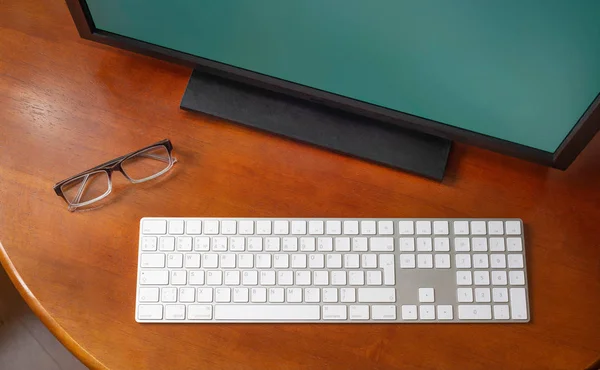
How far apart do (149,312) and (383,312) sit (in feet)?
0.92

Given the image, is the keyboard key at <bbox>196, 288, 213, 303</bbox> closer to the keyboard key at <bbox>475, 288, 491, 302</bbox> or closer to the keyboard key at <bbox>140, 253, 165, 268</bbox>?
the keyboard key at <bbox>140, 253, 165, 268</bbox>

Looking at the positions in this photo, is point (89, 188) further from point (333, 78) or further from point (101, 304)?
point (333, 78)

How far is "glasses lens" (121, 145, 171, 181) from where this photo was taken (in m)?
0.84

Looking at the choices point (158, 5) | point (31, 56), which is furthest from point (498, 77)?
point (31, 56)

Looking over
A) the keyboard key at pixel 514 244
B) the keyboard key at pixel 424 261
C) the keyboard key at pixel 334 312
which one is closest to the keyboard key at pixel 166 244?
the keyboard key at pixel 334 312

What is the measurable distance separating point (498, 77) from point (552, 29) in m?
0.09

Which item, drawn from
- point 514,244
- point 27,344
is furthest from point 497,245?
point 27,344

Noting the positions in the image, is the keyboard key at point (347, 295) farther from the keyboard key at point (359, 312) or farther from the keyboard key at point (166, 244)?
the keyboard key at point (166, 244)

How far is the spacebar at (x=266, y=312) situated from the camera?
0.77m

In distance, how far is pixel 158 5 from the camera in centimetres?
74

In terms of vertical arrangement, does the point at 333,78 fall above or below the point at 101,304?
above

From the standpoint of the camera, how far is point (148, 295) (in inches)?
30.6

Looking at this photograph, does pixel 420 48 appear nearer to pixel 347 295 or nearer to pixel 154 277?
pixel 347 295

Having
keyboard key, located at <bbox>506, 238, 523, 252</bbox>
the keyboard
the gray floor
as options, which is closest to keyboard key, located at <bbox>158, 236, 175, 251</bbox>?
the keyboard
